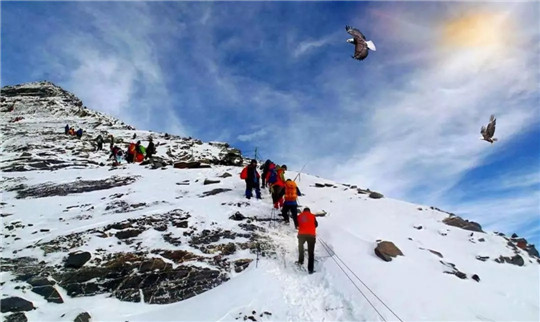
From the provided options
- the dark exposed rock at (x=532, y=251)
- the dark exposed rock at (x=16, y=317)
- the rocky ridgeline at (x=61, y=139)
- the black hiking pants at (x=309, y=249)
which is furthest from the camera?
the rocky ridgeline at (x=61, y=139)

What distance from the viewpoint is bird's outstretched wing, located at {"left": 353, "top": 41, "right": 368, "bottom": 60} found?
14812 millimetres

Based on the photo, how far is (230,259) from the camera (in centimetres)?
1185

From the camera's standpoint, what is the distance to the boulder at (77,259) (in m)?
10.9

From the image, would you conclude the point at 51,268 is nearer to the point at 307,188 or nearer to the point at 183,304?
the point at 183,304

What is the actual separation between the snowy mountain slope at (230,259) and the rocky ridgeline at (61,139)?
267 inches

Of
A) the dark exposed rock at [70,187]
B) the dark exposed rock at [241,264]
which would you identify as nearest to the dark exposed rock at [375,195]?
the dark exposed rock at [241,264]

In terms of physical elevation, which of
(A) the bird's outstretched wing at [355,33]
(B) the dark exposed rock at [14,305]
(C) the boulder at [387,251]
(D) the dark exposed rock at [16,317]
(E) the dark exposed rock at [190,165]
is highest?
(A) the bird's outstretched wing at [355,33]

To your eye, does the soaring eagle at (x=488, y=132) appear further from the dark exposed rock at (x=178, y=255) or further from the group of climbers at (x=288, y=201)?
the dark exposed rock at (x=178, y=255)

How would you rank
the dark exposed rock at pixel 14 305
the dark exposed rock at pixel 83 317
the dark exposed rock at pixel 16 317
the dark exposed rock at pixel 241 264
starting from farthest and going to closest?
1. the dark exposed rock at pixel 241 264
2. the dark exposed rock at pixel 14 305
3. the dark exposed rock at pixel 83 317
4. the dark exposed rock at pixel 16 317

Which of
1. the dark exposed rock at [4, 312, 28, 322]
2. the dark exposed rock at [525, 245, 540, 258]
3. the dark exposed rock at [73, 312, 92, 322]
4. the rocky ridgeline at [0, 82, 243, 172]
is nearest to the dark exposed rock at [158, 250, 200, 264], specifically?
the dark exposed rock at [73, 312, 92, 322]

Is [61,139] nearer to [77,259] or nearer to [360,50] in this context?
[77,259]

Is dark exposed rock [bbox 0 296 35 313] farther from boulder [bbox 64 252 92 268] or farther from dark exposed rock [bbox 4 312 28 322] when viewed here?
boulder [bbox 64 252 92 268]

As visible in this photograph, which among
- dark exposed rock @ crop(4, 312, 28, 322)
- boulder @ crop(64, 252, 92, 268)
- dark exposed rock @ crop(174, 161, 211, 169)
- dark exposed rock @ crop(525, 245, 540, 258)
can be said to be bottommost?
dark exposed rock @ crop(4, 312, 28, 322)

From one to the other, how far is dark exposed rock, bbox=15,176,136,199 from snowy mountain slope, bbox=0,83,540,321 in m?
0.10
